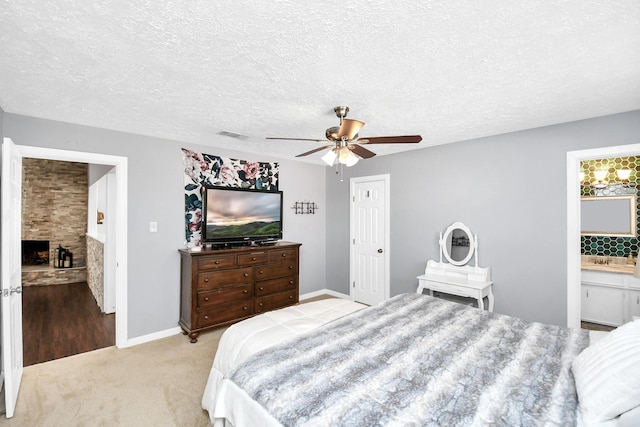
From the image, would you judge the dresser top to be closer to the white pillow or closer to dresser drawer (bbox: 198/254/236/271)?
dresser drawer (bbox: 198/254/236/271)

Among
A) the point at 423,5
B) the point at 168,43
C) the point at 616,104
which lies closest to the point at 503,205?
the point at 616,104

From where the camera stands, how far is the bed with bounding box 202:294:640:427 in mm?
1147

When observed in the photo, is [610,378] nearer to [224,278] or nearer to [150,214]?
[224,278]

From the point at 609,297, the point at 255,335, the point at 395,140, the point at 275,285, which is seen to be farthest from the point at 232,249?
the point at 609,297

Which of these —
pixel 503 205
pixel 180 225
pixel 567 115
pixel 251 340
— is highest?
pixel 567 115

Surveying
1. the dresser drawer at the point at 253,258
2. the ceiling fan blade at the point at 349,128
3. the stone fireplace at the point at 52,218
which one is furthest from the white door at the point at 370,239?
the stone fireplace at the point at 52,218

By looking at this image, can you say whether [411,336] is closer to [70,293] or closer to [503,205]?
[503,205]

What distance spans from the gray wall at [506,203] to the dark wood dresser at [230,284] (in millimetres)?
1732

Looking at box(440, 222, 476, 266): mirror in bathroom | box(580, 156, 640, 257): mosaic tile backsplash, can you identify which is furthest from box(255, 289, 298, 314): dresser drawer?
box(580, 156, 640, 257): mosaic tile backsplash

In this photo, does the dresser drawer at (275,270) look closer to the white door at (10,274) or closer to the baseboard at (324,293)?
the baseboard at (324,293)

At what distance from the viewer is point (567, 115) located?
272 cm

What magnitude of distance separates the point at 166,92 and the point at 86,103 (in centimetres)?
81

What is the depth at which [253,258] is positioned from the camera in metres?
3.86

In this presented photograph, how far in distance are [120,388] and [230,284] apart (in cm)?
141
